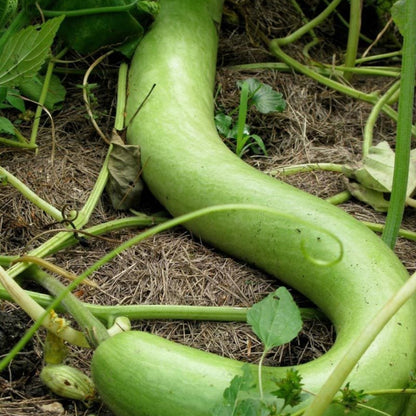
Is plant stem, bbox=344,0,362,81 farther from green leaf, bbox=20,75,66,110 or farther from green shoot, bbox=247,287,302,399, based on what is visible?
green shoot, bbox=247,287,302,399

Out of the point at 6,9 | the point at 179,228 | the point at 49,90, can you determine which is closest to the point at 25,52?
the point at 6,9

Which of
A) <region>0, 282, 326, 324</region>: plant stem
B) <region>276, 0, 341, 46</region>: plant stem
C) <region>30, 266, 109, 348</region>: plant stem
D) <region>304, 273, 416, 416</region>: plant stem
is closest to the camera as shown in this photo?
<region>304, 273, 416, 416</region>: plant stem

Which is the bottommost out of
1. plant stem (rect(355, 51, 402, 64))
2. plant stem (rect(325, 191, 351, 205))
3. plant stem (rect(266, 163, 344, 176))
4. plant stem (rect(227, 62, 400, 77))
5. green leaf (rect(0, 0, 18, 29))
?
plant stem (rect(325, 191, 351, 205))

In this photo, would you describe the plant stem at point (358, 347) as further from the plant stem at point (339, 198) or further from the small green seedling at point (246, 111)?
the small green seedling at point (246, 111)

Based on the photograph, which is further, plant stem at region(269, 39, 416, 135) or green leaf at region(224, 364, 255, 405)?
plant stem at region(269, 39, 416, 135)

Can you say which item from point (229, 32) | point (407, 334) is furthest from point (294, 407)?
point (229, 32)

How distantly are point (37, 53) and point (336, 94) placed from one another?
3.89 feet

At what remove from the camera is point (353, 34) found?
2586 millimetres

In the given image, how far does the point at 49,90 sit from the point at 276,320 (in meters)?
1.31

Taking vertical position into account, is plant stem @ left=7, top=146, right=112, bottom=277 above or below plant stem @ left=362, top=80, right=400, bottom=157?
below

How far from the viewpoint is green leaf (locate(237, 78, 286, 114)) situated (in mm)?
2423

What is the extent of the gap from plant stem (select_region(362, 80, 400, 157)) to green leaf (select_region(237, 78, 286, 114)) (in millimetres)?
297

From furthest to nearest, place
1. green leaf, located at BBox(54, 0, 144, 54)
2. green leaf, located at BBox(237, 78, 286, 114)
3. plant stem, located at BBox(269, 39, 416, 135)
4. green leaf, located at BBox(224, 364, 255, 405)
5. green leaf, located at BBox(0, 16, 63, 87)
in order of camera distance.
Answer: plant stem, located at BBox(269, 39, 416, 135)
green leaf, located at BBox(237, 78, 286, 114)
green leaf, located at BBox(54, 0, 144, 54)
green leaf, located at BBox(0, 16, 63, 87)
green leaf, located at BBox(224, 364, 255, 405)

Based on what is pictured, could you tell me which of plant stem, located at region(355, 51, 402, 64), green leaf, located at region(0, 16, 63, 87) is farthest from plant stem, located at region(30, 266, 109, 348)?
plant stem, located at region(355, 51, 402, 64)
